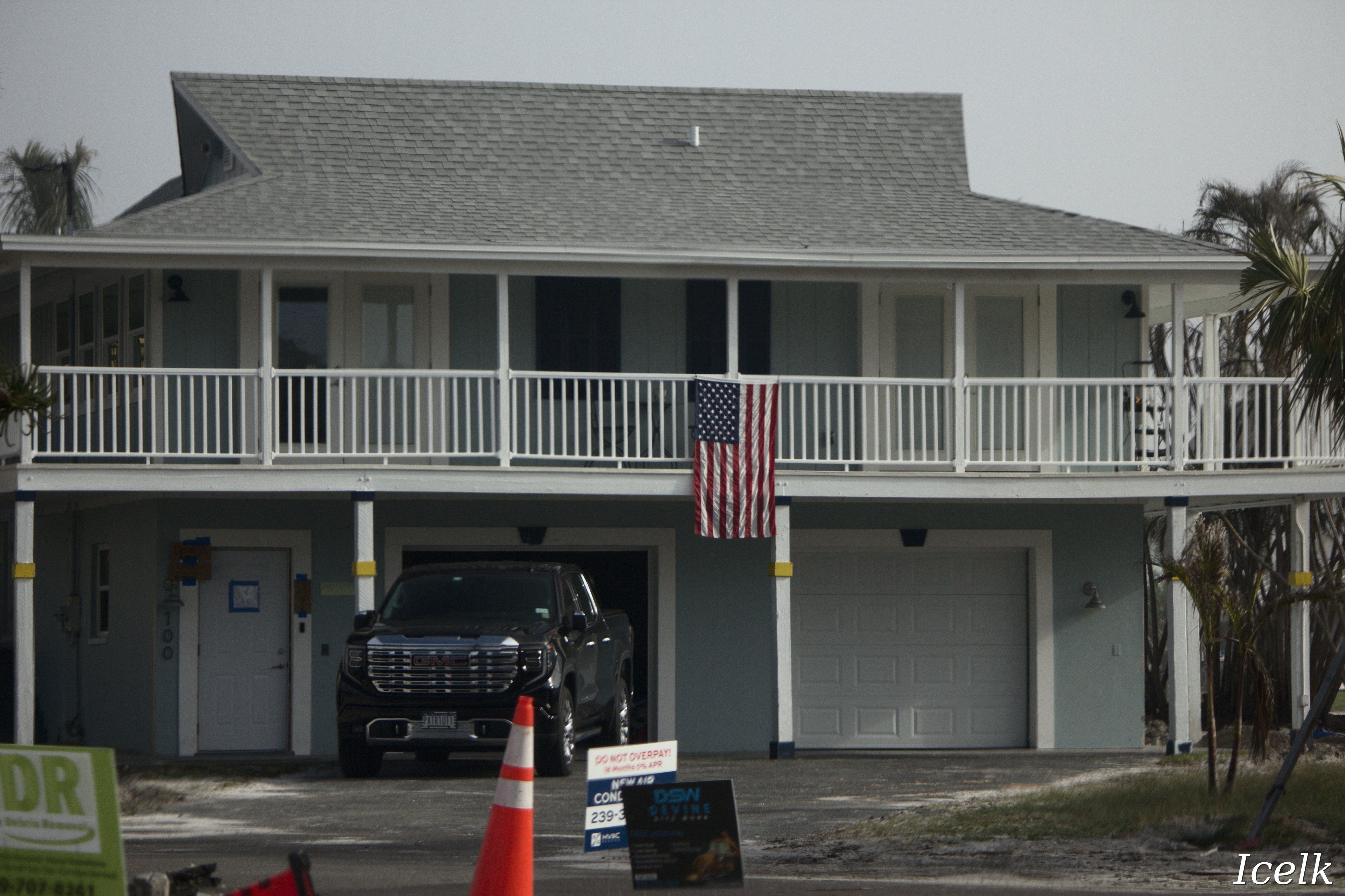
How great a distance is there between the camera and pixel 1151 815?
980 cm

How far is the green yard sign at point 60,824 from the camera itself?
199 inches

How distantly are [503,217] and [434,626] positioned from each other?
17.9 feet

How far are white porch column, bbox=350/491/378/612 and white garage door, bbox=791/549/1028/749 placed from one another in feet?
16.7

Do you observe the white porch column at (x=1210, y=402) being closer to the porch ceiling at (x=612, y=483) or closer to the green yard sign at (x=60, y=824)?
the porch ceiling at (x=612, y=483)

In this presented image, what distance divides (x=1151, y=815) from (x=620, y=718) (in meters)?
6.64

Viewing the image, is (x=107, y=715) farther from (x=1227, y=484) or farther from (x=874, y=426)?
(x=1227, y=484)

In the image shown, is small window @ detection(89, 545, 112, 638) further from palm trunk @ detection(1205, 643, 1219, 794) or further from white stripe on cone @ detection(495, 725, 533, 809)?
white stripe on cone @ detection(495, 725, 533, 809)

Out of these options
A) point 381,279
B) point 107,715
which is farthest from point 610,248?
point 107,715

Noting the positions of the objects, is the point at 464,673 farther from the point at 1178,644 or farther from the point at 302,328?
the point at 1178,644

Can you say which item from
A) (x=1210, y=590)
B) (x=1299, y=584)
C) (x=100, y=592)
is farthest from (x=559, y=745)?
(x=1299, y=584)

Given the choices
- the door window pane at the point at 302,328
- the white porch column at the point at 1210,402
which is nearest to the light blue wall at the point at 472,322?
the door window pane at the point at 302,328

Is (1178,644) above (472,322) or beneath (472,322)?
beneath

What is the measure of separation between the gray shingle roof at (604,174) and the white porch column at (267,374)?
516 mm

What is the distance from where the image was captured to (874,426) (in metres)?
16.3
